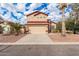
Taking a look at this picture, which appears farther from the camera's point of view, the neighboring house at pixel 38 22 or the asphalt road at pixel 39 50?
the neighboring house at pixel 38 22

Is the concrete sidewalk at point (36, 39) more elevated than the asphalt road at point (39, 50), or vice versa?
the concrete sidewalk at point (36, 39)

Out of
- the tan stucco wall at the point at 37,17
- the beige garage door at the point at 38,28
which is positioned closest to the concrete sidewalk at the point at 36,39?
the beige garage door at the point at 38,28

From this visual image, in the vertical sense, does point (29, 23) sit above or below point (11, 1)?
below

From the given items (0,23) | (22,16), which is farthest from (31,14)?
(0,23)

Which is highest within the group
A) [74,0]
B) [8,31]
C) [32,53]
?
[74,0]

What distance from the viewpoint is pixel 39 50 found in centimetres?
805

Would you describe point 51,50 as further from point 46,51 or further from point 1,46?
point 1,46

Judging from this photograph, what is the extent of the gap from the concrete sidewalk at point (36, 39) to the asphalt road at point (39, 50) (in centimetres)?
11

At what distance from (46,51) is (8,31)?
3.52 feet

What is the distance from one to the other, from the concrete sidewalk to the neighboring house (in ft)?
0.35

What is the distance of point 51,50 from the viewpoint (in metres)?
8.08

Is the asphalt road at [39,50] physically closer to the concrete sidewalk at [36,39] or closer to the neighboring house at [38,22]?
the concrete sidewalk at [36,39]

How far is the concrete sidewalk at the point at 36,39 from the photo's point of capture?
8117 millimetres

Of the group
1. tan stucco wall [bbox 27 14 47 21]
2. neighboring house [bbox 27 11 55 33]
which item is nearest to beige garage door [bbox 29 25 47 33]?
neighboring house [bbox 27 11 55 33]
